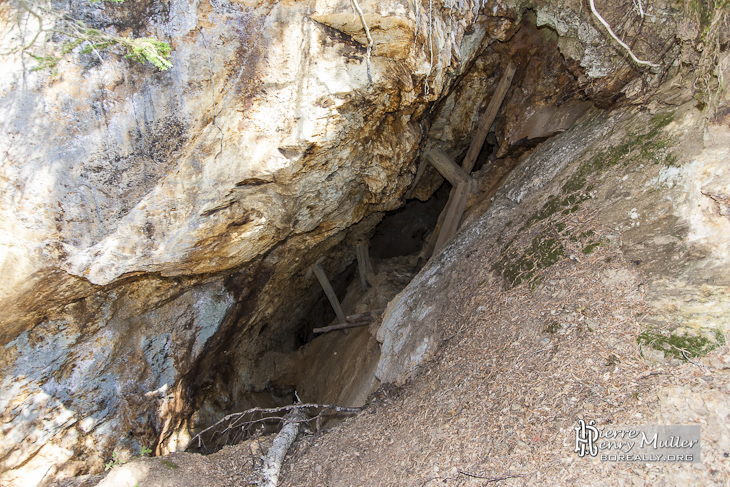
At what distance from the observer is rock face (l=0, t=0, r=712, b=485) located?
3277 millimetres

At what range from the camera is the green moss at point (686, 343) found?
9.07 feet

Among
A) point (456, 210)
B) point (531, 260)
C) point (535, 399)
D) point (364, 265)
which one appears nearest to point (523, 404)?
point (535, 399)

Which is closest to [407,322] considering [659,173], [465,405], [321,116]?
[465,405]

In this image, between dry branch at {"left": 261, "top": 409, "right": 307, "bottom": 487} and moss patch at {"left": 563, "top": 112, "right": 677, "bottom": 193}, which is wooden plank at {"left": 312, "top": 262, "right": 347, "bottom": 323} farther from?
moss patch at {"left": 563, "top": 112, "right": 677, "bottom": 193}

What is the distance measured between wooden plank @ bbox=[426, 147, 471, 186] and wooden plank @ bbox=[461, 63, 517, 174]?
0.16m

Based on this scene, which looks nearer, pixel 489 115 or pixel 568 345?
pixel 568 345

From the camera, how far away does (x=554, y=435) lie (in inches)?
112

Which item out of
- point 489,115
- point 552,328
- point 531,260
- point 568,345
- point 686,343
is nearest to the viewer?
point 686,343

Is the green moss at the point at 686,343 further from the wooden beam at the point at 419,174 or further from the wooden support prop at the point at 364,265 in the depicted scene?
the wooden support prop at the point at 364,265

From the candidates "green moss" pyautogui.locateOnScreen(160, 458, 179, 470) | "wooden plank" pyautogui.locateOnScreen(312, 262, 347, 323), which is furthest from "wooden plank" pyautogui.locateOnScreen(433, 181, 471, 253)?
"green moss" pyautogui.locateOnScreen(160, 458, 179, 470)

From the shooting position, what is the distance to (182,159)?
12.1 feet

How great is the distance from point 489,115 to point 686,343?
169 inches

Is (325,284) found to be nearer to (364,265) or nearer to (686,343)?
(364,265)

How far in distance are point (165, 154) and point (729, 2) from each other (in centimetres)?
496
